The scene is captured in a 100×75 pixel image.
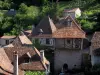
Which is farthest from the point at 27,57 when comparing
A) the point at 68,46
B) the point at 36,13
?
the point at 36,13

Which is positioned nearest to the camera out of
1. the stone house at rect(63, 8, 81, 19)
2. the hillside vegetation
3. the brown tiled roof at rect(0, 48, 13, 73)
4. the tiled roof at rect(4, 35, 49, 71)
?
the brown tiled roof at rect(0, 48, 13, 73)

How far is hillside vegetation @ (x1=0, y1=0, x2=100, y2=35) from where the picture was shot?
3167 inches

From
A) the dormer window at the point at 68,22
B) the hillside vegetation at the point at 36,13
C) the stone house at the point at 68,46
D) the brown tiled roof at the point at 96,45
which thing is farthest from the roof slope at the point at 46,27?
the hillside vegetation at the point at 36,13

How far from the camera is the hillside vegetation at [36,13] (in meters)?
80.4

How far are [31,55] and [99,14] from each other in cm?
3302

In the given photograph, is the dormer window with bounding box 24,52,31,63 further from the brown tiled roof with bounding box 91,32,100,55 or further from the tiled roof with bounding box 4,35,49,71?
the brown tiled roof with bounding box 91,32,100,55

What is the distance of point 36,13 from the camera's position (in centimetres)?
8919

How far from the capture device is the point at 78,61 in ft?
195

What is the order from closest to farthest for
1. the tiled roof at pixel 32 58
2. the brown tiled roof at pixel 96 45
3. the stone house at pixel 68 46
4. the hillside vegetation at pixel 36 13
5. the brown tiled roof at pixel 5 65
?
the brown tiled roof at pixel 5 65 < the tiled roof at pixel 32 58 < the brown tiled roof at pixel 96 45 < the stone house at pixel 68 46 < the hillside vegetation at pixel 36 13

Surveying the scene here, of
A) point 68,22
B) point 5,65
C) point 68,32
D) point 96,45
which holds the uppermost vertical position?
point 68,22

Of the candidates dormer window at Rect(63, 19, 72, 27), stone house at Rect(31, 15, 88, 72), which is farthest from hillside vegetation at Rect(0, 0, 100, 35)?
stone house at Rect(31, 15, 88, 72)

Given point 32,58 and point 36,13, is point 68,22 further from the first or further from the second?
point 36,13

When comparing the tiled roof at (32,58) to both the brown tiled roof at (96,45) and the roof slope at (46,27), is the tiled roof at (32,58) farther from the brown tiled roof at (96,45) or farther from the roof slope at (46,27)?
the roof slope at (46,27)

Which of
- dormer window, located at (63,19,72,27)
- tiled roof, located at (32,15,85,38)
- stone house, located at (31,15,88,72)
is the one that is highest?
dormer window, located at (63,19,72,27)
